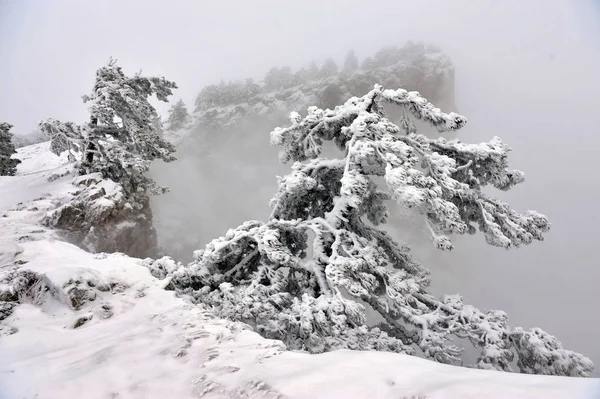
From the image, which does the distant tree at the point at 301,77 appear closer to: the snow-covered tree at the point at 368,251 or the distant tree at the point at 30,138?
the distant tree at the point at 30,138

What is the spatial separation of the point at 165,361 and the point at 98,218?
7.72 m

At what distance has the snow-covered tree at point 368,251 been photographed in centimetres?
462

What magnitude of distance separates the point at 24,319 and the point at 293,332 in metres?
3.45

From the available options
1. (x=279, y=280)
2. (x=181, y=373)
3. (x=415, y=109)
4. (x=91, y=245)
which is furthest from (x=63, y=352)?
(x=415, y=109)

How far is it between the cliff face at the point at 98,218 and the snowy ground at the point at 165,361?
12.9ft

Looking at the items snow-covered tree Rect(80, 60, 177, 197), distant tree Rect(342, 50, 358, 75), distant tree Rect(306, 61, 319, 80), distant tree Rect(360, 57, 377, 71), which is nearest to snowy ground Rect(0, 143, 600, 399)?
snow-covered tree Rect(80, 60, 177, 197)

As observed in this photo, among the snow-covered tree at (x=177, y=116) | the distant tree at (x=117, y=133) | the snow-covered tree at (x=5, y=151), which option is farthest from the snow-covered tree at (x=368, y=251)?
the snow-covered tree at (x=177, y=116)

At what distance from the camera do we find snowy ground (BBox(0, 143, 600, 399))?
2.15 m

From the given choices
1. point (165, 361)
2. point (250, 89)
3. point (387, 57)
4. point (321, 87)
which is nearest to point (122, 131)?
point (165, 361)

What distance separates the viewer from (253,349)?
304 centimetres

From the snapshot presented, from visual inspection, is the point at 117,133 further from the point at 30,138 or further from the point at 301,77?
the point at 301,77

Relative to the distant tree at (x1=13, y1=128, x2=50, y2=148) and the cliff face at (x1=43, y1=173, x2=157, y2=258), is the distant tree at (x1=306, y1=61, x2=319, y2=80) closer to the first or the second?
the distant tree at (x1=13, y1=128, x2=50, y2=148)

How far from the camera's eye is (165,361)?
2791 millimetres

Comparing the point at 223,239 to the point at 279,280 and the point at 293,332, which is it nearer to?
the point at 279,280
